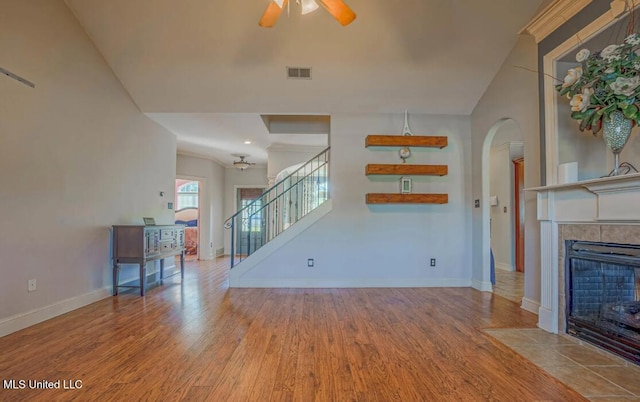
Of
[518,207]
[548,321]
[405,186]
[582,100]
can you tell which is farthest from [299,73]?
[518,207]

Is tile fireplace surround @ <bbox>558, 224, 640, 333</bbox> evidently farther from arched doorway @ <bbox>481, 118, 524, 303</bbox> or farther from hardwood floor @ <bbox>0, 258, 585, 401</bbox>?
arched doorway @ <bbox>481, 118, 524, 303</bbox>

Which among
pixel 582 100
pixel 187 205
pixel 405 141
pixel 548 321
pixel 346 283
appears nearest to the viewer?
pixel 582 100

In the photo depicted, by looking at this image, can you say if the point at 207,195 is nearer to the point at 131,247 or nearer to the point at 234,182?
the point at 234,182

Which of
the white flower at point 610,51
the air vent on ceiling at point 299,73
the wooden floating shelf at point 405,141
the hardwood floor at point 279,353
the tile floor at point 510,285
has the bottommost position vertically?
the tile floor at point 510,285

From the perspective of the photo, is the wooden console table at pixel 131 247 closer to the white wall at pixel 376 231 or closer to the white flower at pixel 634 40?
the white wall at pixel 376 231

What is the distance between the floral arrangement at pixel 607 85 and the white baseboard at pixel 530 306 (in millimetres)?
1844

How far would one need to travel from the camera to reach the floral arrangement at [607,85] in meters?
2.11

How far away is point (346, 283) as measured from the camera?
14.9ft

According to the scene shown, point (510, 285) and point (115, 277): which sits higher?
point (115, 277)

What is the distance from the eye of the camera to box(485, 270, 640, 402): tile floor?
5.97 ft

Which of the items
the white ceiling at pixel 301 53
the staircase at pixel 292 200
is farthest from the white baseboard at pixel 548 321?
the staircase at pixel 292 200

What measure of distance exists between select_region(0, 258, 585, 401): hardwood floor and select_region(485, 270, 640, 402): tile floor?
10 cm

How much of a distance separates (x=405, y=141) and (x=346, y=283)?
2235 millimetres

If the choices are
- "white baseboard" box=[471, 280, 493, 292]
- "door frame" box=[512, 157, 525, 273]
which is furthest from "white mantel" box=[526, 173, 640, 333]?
"door frame" box=[512, 157, 525, 273]
